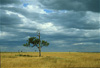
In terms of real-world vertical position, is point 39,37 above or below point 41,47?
above

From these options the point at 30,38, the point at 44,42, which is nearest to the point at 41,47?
the point at 44,42

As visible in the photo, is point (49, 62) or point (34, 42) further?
point (34, 42)

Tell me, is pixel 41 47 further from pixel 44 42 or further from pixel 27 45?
pixel 27 45

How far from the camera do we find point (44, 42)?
206ft

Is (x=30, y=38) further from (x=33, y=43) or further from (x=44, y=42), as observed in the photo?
(x=44, y=42)

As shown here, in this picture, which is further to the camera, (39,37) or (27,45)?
(27,45)

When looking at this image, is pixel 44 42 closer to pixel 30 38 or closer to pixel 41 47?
pixel 41 47

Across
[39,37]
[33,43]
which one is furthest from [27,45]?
[39,37]

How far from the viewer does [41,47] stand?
6178 centimetres

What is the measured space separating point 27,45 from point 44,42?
337 inches

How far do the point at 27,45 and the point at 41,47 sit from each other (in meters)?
7.30

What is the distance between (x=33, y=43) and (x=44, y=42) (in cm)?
529

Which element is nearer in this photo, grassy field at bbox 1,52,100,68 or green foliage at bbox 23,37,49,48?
grassy field at bbox 1,52,100,68

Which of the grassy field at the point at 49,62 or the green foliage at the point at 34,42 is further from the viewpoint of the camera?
the green foliage at the point at 34,42
